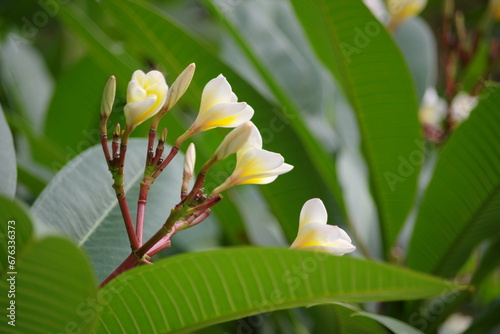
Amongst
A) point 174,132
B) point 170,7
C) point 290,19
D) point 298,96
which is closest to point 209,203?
point 174,132

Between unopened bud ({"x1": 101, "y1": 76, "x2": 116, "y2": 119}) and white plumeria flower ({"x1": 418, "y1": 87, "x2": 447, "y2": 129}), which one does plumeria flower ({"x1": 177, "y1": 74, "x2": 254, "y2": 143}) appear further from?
white plumeria flower ({"x1": 418, "y1": 87, "x2": 447, "y2": 129})

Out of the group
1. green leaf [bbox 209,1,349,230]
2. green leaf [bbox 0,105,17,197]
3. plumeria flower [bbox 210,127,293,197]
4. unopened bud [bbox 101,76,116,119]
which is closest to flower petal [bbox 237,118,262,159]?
plumeria flower [bbox 210,127,293,197]

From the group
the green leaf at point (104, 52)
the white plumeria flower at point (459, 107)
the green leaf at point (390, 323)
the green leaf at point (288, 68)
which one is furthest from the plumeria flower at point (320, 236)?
the white plumeria flower at point (459, 107)

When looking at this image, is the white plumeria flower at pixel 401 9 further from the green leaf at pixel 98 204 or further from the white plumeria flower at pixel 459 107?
the green leaf at pixel 98 204

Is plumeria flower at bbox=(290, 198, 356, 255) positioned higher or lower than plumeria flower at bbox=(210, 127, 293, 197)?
lower

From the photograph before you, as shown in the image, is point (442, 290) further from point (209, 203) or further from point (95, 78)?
point (95, 78)

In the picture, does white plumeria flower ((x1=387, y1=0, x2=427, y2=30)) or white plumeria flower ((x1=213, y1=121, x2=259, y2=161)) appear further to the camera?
white plumeria flower ((x1=387, y1=0, x2=427, y2=30))

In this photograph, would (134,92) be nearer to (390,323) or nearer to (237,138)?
(237,138)

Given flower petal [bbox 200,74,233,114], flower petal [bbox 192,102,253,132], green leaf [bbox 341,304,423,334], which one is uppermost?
flower petal [bbox 200,74,233,114]
